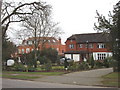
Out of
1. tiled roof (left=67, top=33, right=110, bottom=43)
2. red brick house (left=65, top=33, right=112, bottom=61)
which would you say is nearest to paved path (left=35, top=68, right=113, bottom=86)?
red brick house (left=65, top=33, right=112, bottom=61)

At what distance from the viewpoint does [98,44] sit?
212 feet

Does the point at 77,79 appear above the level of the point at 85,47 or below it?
below

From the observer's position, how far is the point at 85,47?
217 ft

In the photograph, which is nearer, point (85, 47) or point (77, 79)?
point (77, 79)

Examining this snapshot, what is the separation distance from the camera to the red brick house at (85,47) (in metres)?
62.6

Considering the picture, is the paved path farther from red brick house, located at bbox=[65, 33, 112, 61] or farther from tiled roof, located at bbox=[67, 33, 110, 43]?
tiled roof, located at bbox=[67, 33, 110, 43]

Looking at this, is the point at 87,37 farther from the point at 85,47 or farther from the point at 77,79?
the point at 77,79

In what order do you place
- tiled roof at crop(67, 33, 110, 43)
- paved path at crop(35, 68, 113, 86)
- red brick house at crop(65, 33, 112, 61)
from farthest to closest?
1. tiled roof at crop(67, 33, 110, 43)
2. red brick house at crop(65, 33, 112, 61)
3. paved path at crop(35, 68, 113, 86)

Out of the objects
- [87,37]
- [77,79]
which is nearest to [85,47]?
[87,37]

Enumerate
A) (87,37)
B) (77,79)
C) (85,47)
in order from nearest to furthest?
1. (77,79)
2. (85,47)
3. (87,37)

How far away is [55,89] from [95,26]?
1262cm

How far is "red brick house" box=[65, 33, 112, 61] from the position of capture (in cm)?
6262

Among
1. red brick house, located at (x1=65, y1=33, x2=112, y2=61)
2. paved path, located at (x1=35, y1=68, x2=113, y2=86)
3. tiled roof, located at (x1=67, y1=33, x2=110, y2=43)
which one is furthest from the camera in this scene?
tiled roof, located at (x1=67, y1=33, x2=110, y2=43)

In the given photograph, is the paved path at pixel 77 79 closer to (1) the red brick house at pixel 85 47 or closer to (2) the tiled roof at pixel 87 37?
(1) the red brick house at pixel 85 47
